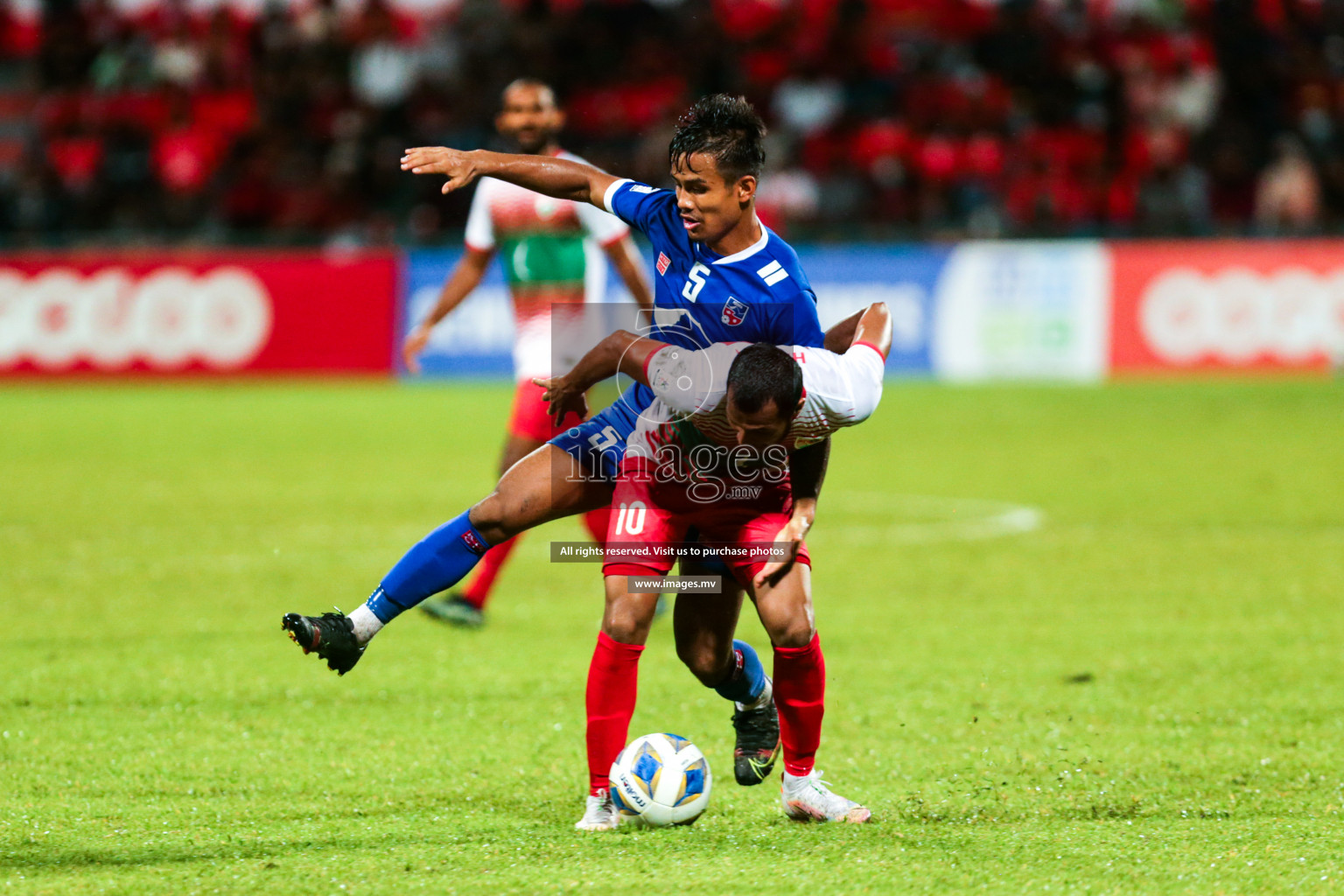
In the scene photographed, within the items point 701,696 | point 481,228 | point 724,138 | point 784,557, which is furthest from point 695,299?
point 481,228

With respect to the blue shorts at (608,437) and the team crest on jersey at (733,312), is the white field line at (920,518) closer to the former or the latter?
the blue shorts at (608,437)

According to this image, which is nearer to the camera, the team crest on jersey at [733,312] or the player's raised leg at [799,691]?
the player's raised leg at [799,691]

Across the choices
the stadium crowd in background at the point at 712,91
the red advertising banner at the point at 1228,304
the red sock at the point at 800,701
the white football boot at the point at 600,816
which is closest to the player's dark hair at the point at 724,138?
the red sock at the point at 800,701

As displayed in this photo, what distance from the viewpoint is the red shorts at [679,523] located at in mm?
4188

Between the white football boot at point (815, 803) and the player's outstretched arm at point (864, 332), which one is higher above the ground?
the player's outstretched arm at point (864, 332)

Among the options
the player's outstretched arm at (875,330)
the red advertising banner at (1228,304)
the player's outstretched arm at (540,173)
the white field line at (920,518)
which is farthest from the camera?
the red advertising banner at (1228,304)

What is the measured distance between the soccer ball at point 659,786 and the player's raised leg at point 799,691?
24cm

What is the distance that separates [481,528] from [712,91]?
1759 centimetres

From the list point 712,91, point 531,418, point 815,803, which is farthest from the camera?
point 712,91

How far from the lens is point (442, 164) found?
4.38 metres

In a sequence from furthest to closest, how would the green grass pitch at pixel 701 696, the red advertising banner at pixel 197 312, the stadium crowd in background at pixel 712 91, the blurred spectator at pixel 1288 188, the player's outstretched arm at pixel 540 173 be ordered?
the stadium crowd in background at pixel 712 91
the blurred spectator at pixel 1288 188
the red advertising banner at pixel 197 312
the player's outstretched arm at pixel 540 173
the green grass pitch at pixel 701 696

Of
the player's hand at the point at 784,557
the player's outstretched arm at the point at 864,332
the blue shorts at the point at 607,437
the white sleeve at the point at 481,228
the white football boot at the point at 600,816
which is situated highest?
the white sleeve at the point at 481,228

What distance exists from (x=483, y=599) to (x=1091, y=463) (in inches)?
266

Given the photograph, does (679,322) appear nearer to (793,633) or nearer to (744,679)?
(793,633)
